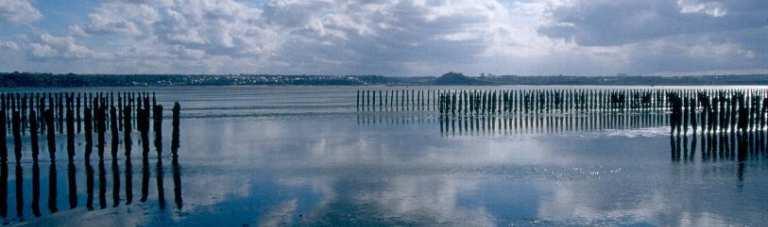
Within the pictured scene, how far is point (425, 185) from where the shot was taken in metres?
14.1

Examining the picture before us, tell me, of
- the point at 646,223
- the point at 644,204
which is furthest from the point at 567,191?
the point at 646,223

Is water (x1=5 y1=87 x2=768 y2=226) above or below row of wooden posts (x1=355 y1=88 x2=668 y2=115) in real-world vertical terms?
below

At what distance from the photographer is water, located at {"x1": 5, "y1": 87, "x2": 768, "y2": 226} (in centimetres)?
1113

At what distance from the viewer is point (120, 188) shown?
556 inches

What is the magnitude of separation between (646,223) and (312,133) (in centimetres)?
1835

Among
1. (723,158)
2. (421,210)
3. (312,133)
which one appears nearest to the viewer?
(421,210)

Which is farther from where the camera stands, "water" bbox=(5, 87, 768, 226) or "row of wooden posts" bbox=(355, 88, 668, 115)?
"row of wooden posts" bbox=(355, 88, 668, 115)

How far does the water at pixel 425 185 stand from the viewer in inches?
438

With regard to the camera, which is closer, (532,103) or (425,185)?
(425,185)

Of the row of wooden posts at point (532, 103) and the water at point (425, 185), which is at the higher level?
the row of wooden posts at point (532, 103)

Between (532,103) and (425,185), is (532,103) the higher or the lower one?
the higher one

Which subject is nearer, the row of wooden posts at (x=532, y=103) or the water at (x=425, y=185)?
the water at (x=425, y=185)

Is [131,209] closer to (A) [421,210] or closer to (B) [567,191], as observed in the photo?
(A) [421,210]

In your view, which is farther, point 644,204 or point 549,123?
point 549,123
